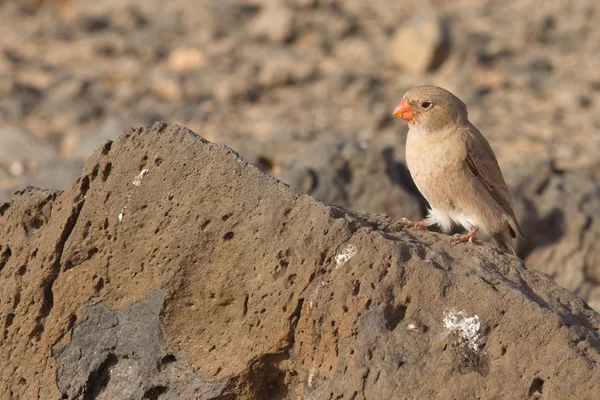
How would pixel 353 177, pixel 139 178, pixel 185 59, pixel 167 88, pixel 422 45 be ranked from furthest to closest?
1. pixel 185 59
2. pixel 422 45
3. pixel 167 88
4. pixel 353 177
5. pixel 139 178

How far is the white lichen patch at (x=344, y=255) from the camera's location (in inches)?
207

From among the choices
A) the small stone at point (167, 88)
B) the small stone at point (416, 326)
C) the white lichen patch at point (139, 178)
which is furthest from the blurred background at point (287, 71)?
the small stone at point (416, 326)

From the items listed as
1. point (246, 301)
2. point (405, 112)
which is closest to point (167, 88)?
point (405, 112)

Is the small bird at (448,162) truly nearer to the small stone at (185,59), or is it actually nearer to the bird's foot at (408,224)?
the bird's foot at (408,224)

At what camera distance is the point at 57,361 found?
5586 mm

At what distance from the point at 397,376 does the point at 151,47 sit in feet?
45.5

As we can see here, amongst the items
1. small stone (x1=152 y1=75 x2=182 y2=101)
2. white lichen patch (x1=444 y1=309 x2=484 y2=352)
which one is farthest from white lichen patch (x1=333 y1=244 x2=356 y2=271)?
small stone (x1=152 y1=75 x2=182 y2=101)

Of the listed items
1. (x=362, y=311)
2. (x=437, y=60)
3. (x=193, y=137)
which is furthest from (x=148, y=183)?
(x=437, y=60)

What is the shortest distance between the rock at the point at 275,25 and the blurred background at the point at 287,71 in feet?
0.08

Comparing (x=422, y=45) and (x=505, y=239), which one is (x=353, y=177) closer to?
(x=505, y=239)

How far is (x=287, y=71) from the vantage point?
55.1 ft

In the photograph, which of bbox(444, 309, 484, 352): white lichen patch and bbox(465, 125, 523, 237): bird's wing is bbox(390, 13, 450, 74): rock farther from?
bbox(444, 309, 484, 352): white lichen patch

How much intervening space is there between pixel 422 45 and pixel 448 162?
32.6 feet

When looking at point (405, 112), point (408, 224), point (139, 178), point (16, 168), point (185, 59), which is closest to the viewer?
point (139, 178)
